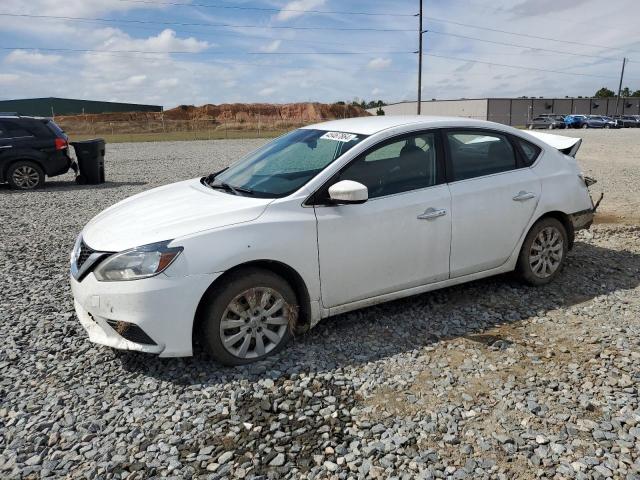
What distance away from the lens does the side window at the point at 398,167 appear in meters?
3.90

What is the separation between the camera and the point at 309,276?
3631 mm

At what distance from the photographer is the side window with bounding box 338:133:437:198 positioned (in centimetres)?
390

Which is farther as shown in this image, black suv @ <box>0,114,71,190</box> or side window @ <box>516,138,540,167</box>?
black suv @ <box>0,114,71,190</box>

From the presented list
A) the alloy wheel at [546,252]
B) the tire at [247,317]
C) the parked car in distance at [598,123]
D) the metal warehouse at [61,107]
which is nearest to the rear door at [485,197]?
the alloy wheel at [546,252]

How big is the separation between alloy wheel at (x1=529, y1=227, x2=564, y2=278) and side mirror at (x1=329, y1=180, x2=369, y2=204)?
2089 millimetres

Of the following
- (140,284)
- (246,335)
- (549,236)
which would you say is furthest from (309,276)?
(549,236)

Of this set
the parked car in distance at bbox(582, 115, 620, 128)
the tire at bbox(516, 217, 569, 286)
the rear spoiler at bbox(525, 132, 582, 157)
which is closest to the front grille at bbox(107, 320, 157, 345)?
the tire at bbox(516, 217, 569, 286)

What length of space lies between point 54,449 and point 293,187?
7.24 feet

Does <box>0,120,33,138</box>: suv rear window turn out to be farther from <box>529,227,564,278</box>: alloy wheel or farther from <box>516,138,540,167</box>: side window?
<box>529,227,564,278</box>: alloy wheel

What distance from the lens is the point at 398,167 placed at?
4.08 metres

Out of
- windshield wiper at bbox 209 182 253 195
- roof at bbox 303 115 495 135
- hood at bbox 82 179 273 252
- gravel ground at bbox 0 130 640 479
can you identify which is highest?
roof at bbox 303 115 495 135

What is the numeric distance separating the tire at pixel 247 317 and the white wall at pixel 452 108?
65019 mm

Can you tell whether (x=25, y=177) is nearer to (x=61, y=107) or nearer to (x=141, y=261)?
(x=141, y=261)

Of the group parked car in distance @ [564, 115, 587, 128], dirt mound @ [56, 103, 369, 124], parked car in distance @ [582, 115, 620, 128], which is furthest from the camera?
dirt mound @ [56, 103, 369, 124]
